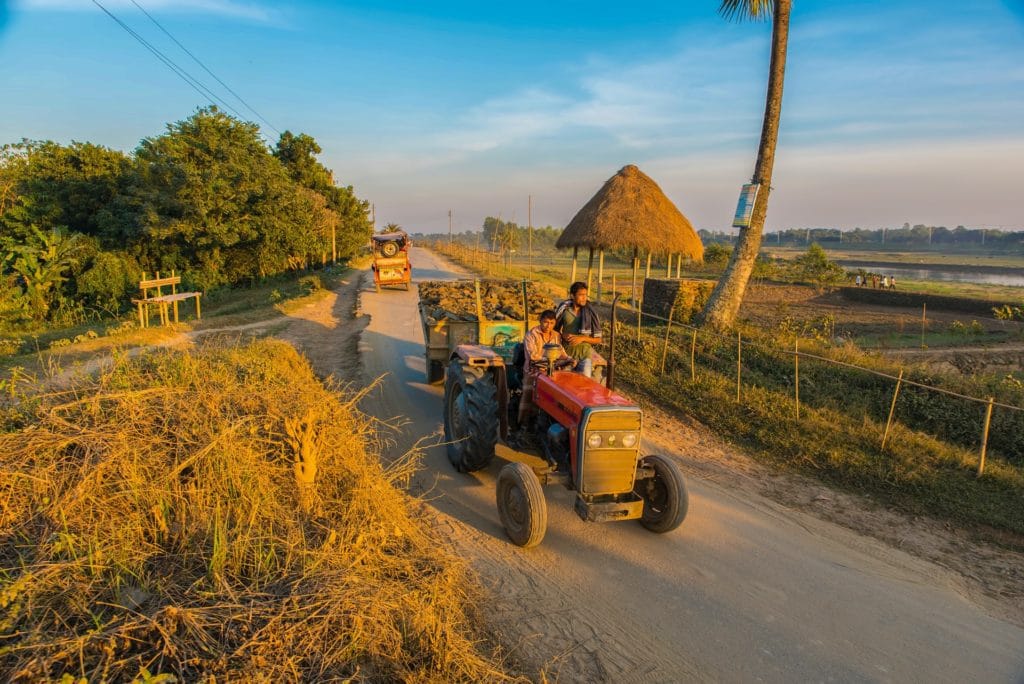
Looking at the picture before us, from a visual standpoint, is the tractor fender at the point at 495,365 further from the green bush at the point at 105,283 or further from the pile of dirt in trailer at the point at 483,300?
the green bush at the point at 105,283

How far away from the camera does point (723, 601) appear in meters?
4.14

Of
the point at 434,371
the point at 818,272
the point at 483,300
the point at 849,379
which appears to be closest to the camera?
the point at 849,379

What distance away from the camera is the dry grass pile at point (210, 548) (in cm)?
248

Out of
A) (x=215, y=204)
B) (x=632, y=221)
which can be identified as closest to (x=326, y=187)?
(x=215, y=204)

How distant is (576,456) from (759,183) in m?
9.66

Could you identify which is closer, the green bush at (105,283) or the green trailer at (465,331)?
the green trailer at (465,331)

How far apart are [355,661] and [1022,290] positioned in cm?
3402

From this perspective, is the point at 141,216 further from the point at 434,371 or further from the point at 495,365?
the point at 495,365

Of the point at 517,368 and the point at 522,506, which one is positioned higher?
the point at 517,368

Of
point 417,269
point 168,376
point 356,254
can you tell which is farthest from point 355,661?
point 356,254

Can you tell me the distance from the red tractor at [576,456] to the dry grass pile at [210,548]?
0.81 metres

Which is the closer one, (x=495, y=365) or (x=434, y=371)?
(x=495, y=365)

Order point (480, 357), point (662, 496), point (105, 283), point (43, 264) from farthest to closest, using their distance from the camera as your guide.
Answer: point (105, 283) < point (43, 264) < point (480, 357) < point (662, 496)

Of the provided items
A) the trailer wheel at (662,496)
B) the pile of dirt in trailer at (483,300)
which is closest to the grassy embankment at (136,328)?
the pile of dirt in trailer at (483,300)
